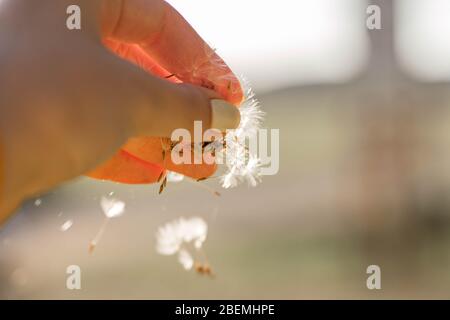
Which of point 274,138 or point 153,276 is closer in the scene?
point 274,138

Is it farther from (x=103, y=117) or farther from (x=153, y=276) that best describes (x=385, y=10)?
(x=103, y=117)

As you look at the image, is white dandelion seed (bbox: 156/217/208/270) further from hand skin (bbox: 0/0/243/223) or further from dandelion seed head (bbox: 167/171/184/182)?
hand skin (bbox: 0/0/243/223)

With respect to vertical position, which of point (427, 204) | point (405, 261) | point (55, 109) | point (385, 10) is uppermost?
point (385, 10)

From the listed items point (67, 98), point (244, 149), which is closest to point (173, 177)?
point (244, 149)

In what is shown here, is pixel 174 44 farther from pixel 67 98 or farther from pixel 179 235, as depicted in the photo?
pixel 179 235

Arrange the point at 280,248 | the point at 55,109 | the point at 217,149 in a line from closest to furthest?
1. the point at 55,109
2. the point at 217,149
3. the point at 280,248

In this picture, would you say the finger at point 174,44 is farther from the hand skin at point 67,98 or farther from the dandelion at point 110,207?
the dandelion at point 110,207

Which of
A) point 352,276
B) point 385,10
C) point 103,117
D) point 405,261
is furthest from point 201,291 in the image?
point 103,117
